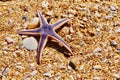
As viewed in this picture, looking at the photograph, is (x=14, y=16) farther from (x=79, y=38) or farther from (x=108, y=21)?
(x=108, y=21)

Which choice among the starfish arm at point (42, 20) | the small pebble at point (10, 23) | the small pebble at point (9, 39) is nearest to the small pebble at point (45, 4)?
the starfish arm at point (42, 20)

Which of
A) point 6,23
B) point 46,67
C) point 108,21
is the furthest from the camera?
point 108,21

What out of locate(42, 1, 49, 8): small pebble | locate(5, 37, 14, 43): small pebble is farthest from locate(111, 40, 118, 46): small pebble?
locate(5, 37, 14, 43): small pebble

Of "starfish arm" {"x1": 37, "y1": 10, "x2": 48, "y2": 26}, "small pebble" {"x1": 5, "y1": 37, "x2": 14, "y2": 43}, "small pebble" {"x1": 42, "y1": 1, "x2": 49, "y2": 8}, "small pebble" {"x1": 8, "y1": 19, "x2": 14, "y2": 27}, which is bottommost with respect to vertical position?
"small pebble" {"x1": 5, "y1": 37, "x2": 14, "y2": 43}

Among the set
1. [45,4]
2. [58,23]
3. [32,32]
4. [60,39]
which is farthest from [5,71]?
[45,4]

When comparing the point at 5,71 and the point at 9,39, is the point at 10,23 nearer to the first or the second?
the point at 9,39

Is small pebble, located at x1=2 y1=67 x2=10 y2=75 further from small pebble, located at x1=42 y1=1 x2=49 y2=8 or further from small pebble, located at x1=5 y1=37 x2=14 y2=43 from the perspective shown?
small pebble, located at x1=42 y1=1 x2=49 y2=8

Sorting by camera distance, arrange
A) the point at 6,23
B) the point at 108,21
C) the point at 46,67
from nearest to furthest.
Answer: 1. the point at 46,67
2. the point at 6,23
3. the point at 108,21

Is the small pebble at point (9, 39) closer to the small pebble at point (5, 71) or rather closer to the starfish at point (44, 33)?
the starfish at point (44, 33)

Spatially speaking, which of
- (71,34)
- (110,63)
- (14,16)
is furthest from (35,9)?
(110,63)
